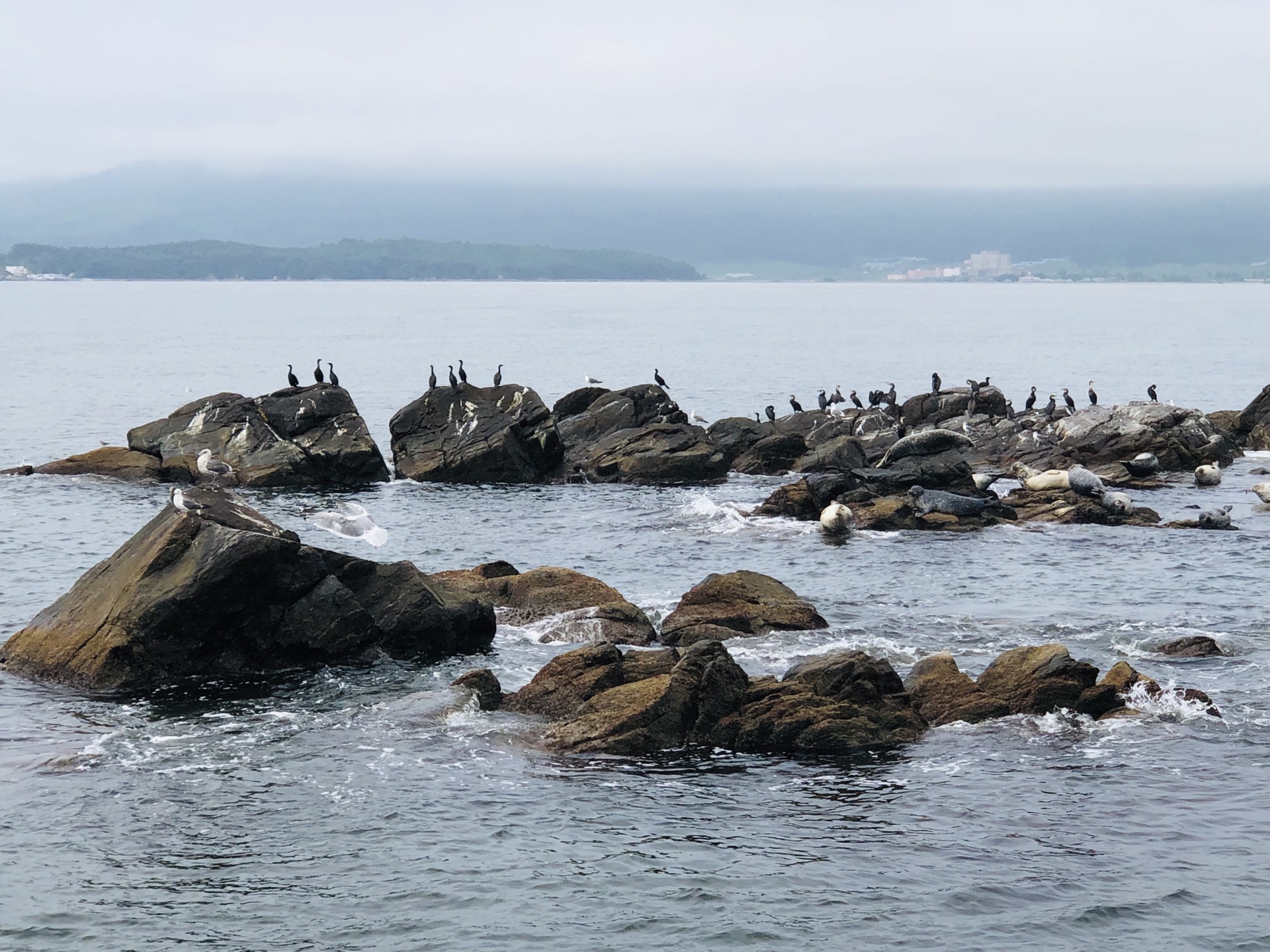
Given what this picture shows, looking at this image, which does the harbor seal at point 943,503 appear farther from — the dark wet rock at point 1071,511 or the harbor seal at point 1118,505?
the harbor seal at point 1118,505

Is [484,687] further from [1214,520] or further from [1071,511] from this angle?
[1214,520]

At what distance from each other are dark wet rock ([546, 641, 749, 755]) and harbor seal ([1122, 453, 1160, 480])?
29554mm

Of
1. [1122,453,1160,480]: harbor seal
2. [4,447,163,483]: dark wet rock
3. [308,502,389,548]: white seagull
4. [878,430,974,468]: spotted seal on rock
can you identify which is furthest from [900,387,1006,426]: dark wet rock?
[4,447,163,483]: dark wet rock

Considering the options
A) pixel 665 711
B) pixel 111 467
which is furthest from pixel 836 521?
pixel 111 467

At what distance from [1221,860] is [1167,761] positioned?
3.04m

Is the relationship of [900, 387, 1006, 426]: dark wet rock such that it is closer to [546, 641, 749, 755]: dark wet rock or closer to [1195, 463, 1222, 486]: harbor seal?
[1195, 463, 1222, 486]: harbor seal

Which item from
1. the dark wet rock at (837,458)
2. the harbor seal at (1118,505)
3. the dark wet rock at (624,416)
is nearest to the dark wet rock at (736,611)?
the harbor seal at (1118,505)

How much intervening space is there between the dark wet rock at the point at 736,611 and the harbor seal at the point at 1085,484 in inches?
631

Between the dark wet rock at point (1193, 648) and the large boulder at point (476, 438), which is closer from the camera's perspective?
the dark wet rock at point (1193, 648)

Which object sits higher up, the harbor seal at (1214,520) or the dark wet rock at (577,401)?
the dark wet rock at (577,401)

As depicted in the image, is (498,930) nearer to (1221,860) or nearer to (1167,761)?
(1221,860)

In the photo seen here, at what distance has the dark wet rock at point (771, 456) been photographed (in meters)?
49.4

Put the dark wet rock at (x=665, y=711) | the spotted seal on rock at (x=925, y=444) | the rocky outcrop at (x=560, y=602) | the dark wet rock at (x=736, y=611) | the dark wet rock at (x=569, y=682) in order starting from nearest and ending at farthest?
1. the dark wet rock at (x=665, y=711)
2. the dark wet rock at (x=569, y=682)
3. the dark wet rock at (x=736, y=611)
4. the rocky outcrop at (x=560, y=602)
5. the spotted seal on rock at (x=925, y=444)

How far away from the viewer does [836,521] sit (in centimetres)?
3612
